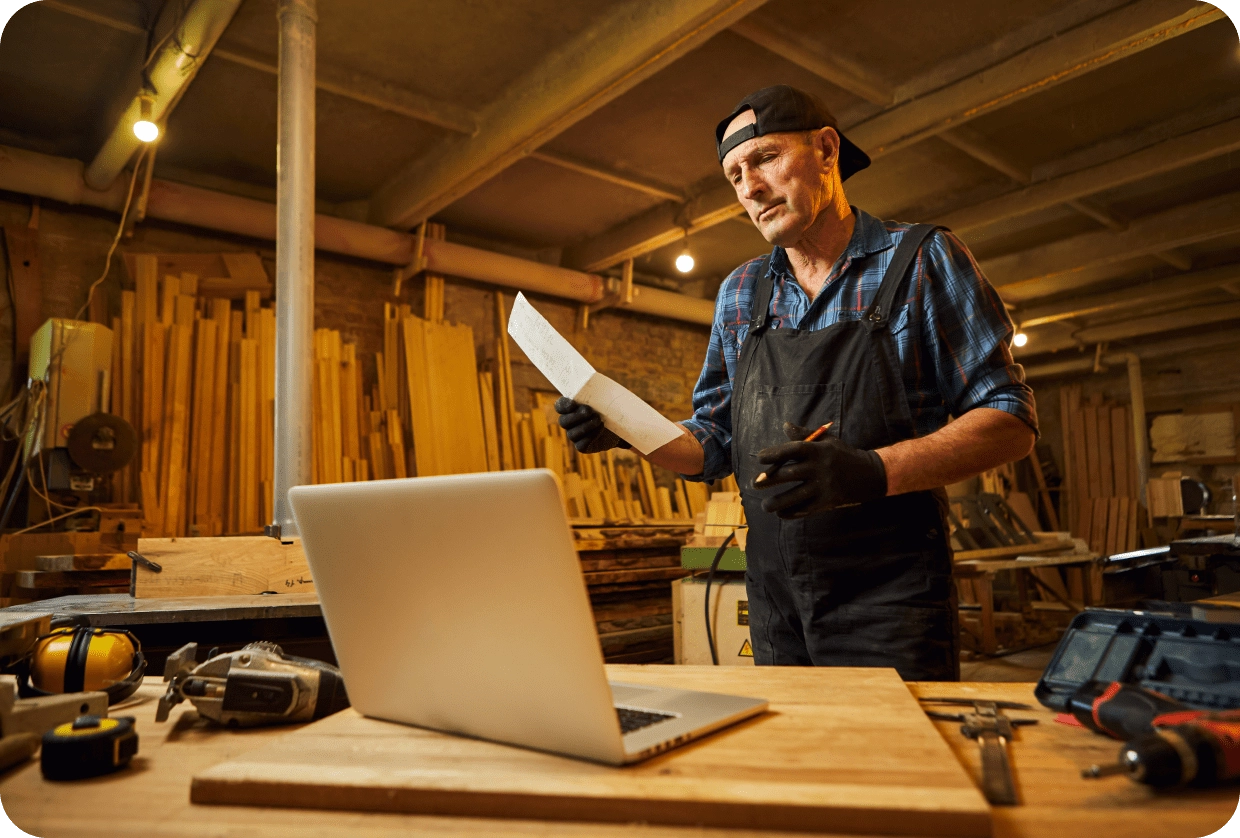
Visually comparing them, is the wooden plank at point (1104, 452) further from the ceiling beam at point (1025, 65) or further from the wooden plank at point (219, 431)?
the wooden plank at point (219, 431)

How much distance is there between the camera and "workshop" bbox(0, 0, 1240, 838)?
785 mm

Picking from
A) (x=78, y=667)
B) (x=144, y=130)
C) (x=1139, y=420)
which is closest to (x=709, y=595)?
(x=78, y=667)

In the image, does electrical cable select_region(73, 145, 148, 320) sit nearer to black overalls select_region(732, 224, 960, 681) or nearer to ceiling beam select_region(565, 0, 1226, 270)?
ceiling beam select_region(565, 0, 1226, 270)

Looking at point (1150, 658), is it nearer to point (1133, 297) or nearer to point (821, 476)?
point (821, 476)

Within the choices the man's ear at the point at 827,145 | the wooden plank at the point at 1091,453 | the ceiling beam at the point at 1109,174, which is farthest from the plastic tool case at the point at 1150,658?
the wooden plank at the point at 1091,453

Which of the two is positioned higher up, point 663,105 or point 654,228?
point 663,105

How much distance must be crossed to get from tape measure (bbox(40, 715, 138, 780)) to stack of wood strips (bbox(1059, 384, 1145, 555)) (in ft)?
37.0

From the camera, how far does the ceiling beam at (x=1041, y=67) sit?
4.00 meters

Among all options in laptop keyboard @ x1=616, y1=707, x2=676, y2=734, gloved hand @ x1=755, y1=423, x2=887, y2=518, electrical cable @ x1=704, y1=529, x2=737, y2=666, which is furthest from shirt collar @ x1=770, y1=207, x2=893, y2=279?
electrical cable @ x1=704, y1=529, x2=737, y2=666

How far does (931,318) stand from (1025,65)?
3761 millimetres

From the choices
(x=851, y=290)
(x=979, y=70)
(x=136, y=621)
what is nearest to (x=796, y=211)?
Result: (x=851, y=290)

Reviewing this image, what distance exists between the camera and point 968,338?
1544 millimetres

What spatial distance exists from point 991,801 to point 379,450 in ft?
18.4

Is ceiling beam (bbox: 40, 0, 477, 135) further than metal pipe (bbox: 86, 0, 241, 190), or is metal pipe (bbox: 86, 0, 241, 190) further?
ceiling beam (bbox: 40, 0, 477, 135)
